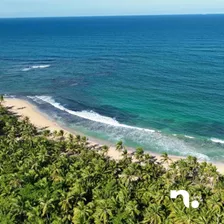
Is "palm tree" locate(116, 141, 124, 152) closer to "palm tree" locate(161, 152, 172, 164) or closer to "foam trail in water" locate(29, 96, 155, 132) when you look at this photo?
"palm tree" locate(161, 152, 172, 164)

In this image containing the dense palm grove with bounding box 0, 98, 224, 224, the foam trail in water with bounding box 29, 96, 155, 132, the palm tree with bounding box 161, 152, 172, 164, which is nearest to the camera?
the dense palm grove with bounding box 0, 98, 224, 224

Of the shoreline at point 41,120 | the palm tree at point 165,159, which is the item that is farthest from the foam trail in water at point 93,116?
the palm tree at point 165,159

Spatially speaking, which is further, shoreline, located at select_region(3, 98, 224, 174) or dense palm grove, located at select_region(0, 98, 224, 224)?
shoreline, located at select_region(3, 98, 224, 174)

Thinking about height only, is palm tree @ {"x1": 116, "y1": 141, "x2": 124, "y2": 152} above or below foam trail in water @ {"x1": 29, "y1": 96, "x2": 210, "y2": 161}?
above

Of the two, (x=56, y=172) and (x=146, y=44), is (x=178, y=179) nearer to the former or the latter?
(x=56, y=172)

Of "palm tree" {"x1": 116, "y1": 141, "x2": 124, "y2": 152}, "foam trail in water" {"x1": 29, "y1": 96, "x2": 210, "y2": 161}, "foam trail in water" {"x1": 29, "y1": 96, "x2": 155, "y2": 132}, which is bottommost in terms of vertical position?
"foam trail in water" {"x1": 29, "y1": 96, "x2": 210, "y2": 161}

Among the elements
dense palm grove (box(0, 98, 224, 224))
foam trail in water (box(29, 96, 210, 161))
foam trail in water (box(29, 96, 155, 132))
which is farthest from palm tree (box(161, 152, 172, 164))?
foam trail in water (box(29, 96, 155, 132))

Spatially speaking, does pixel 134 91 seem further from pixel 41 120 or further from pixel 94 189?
pixel 94 189

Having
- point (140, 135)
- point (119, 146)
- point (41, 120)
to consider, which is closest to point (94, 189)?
point (119, 146)
